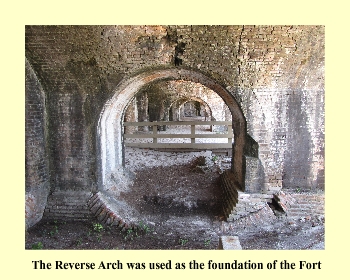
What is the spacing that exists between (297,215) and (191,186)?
10.2ft

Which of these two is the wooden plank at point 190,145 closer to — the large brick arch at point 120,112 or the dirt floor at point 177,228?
the dirt floor at point 177,228

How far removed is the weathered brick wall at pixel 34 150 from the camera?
6078 mm

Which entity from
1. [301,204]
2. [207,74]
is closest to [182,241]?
[301,204]

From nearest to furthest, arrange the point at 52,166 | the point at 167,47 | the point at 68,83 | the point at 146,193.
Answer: the point at 167,47 → the point at 68,83 → the point at 52,166 → the point at 146,193

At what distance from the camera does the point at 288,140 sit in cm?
637

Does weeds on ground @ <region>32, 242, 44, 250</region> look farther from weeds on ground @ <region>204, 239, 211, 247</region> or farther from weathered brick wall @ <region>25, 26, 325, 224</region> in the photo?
weeds on ground @ <region>204, 239, 211, 247</region>

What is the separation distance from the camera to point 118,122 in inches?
328

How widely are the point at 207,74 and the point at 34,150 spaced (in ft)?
13.6

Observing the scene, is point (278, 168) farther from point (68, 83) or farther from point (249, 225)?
point (68, 83)

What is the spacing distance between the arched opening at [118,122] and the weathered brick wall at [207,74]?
0.28 metres

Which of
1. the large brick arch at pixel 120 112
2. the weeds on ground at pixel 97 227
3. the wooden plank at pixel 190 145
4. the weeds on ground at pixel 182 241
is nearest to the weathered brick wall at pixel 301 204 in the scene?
the large brick arch at pixel 120 112

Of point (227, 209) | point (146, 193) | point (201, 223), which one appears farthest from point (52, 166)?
point (227, 209)

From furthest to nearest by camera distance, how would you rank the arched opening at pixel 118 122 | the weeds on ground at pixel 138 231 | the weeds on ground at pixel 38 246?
the arched opening at pixel 118 122, the weeds on ground at pixel 138 231, the weeds on ground at pixel 38 246

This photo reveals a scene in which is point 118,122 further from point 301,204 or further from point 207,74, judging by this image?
point 301,204
